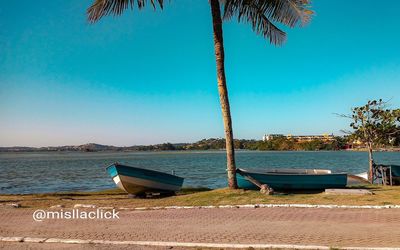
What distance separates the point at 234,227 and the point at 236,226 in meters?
0.12

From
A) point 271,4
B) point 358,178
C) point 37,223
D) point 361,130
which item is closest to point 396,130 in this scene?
point 361,130

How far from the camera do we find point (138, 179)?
19.4m

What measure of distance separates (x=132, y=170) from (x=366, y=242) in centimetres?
1369

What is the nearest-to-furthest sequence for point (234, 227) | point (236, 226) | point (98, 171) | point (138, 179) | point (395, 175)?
point (234, 227), point (236, 226), point (138, 179), point (395, 175), point (98, 171)

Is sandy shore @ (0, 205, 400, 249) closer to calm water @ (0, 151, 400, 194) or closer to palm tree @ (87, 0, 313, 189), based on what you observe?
palm tree @ (87, 0, 313, 189)

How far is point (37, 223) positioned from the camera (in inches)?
394

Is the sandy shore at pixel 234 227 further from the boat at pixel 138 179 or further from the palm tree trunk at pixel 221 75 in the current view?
the boat at pixel 138 179

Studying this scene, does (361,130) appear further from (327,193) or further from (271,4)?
(271,4)

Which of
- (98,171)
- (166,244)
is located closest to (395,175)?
(166,244)

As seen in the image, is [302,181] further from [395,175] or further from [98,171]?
[98,171]

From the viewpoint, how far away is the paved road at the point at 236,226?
7.71 meters

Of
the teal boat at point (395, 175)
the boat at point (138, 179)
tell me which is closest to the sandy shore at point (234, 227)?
the boat at point (138, 179)

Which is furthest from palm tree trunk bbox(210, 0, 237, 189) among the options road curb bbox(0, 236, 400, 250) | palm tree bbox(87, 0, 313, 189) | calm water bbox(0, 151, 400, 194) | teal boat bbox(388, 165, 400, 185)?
calm water bbox(0, 151, 400, 194)

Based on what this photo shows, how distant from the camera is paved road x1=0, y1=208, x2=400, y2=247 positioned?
7.71m
